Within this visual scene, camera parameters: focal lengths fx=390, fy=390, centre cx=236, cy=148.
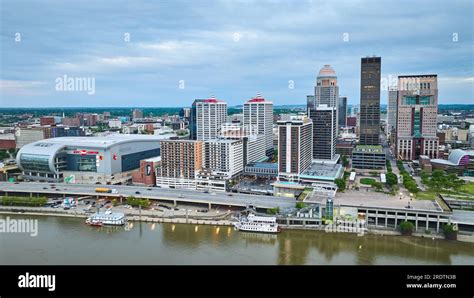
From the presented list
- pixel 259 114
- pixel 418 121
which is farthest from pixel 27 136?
pixel 418 121

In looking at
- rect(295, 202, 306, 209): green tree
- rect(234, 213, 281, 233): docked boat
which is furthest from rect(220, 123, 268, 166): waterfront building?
rect(234, 213, 281, 233): docked boat

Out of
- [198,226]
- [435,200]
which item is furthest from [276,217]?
[435,200]

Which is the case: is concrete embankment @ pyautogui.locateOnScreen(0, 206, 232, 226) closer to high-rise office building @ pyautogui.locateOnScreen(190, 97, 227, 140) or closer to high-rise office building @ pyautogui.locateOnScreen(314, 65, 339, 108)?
high-rise office building @ pyautogui.locateOnScreen(190, 97, 227, 140)

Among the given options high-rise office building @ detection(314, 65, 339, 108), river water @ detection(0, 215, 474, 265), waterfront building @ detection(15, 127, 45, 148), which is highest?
high-rise office building @ detection(314, 65, 339, 108)

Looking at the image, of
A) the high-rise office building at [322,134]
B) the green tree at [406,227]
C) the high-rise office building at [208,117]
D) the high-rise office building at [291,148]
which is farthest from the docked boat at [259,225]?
the high-rise office building at [208,117]

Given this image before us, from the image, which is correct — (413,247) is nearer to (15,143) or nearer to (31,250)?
(31,250)
